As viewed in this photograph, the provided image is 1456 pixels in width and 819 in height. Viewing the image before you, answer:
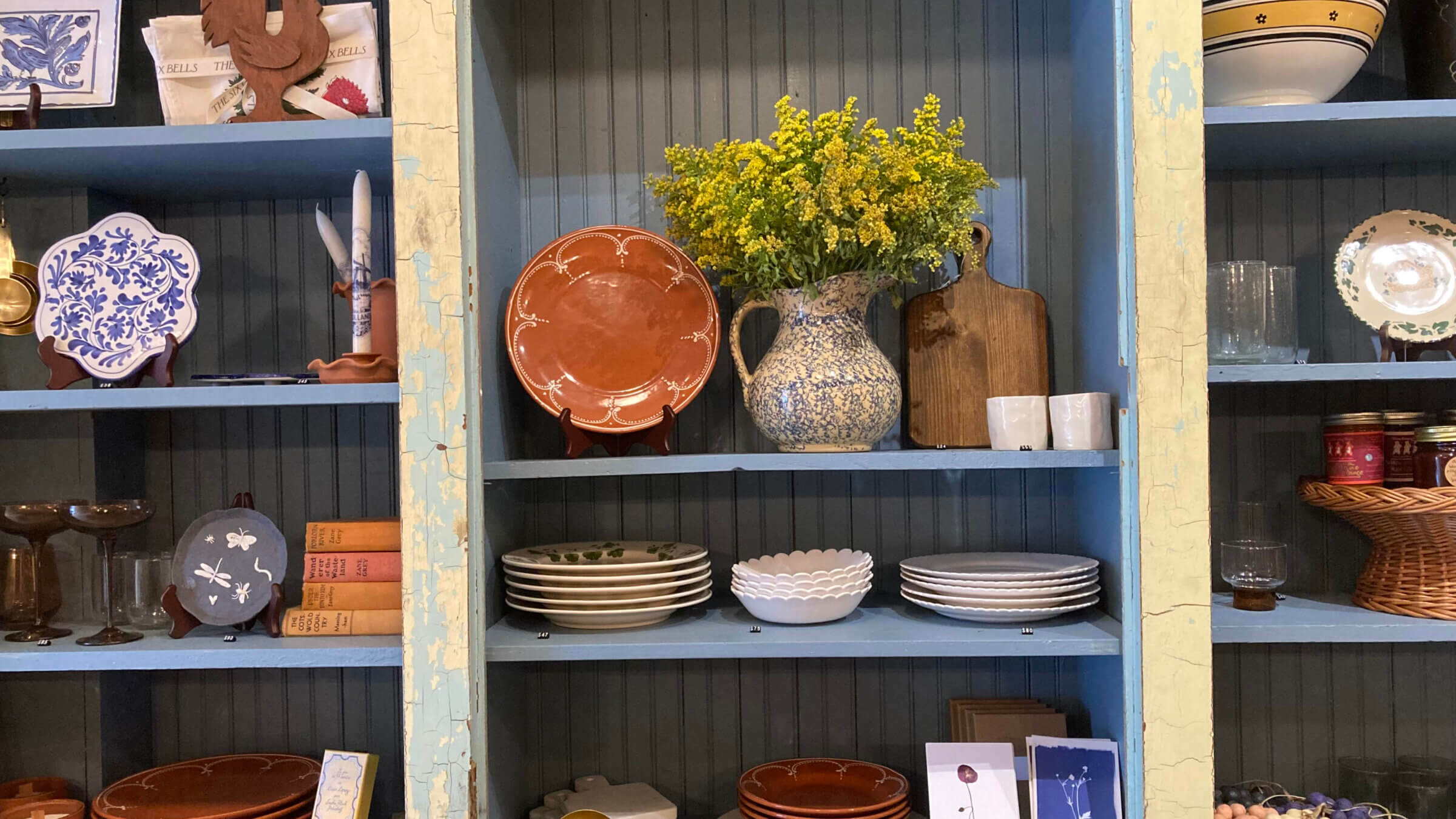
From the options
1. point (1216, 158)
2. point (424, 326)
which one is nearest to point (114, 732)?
point (424, 326)

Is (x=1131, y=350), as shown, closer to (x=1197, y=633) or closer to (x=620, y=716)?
(x=1197, y=633)

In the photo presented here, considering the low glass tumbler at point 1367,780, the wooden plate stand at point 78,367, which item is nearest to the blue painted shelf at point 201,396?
the wooden plate stand at point 78,367

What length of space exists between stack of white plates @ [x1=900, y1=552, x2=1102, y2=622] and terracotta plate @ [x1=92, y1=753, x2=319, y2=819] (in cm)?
107

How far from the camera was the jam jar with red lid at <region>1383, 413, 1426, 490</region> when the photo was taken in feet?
5.32

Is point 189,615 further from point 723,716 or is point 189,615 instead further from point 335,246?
point 723,716

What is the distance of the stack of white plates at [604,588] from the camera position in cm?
160

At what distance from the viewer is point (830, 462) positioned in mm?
1562

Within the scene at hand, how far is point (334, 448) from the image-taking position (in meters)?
1.95

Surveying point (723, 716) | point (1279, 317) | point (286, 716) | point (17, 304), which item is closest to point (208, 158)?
point (17, 304)

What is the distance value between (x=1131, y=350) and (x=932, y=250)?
334 millimetres

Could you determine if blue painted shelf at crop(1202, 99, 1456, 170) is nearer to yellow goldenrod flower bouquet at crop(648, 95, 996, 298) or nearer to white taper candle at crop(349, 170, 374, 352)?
yellow goldenrod flower bouquet at crop(648, 95, 996, 298)

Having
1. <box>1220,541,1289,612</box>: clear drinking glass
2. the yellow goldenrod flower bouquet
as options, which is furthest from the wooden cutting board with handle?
<box>1220,541,1289,612</box>: clear drinking glass

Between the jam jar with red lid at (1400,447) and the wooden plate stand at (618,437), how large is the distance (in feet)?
3.85

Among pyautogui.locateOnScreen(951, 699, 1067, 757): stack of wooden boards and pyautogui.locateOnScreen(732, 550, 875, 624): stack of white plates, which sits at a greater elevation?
pyautogui.locateOnScreen(732, 550, 875, 624): stack of white plates
